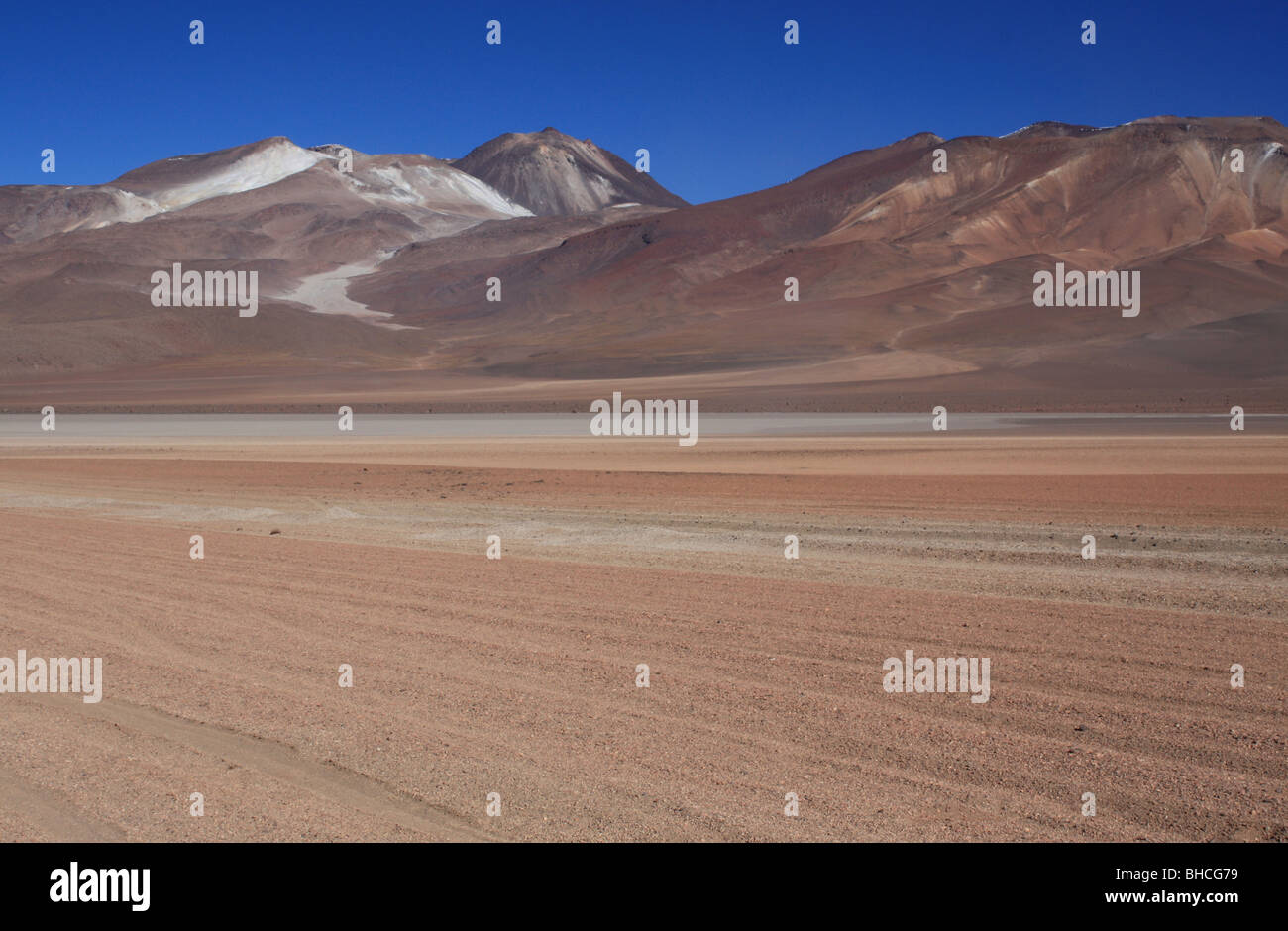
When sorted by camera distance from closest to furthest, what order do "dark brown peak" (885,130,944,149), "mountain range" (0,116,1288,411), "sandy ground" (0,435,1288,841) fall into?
"sandy ground" (0,435,1288,841) < "mountain range" (0,116,1288,411) < "dark brown peak" (885,130,944,149)

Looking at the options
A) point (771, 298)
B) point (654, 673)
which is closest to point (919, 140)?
point (771, 298)

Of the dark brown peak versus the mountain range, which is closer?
the mountain range

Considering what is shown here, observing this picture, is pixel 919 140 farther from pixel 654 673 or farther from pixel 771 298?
pixel 654 673

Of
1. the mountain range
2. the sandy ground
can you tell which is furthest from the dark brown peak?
the sandy ground

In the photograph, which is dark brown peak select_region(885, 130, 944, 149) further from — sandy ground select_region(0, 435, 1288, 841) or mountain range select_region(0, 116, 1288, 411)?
sandy ground select_region(0, 435, 1288, 841)

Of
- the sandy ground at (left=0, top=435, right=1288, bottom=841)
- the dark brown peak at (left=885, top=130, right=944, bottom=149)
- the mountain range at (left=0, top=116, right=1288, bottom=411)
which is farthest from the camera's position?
the dark brown peak at (left=885, top=130, right=944, bottom=149)

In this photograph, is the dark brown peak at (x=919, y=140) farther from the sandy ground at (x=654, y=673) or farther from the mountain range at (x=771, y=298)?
the sandy ground at (x=654, y=673)

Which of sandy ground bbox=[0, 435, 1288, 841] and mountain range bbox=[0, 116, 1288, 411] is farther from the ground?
mountain range bbox=[0, 116, 1288, 411]
